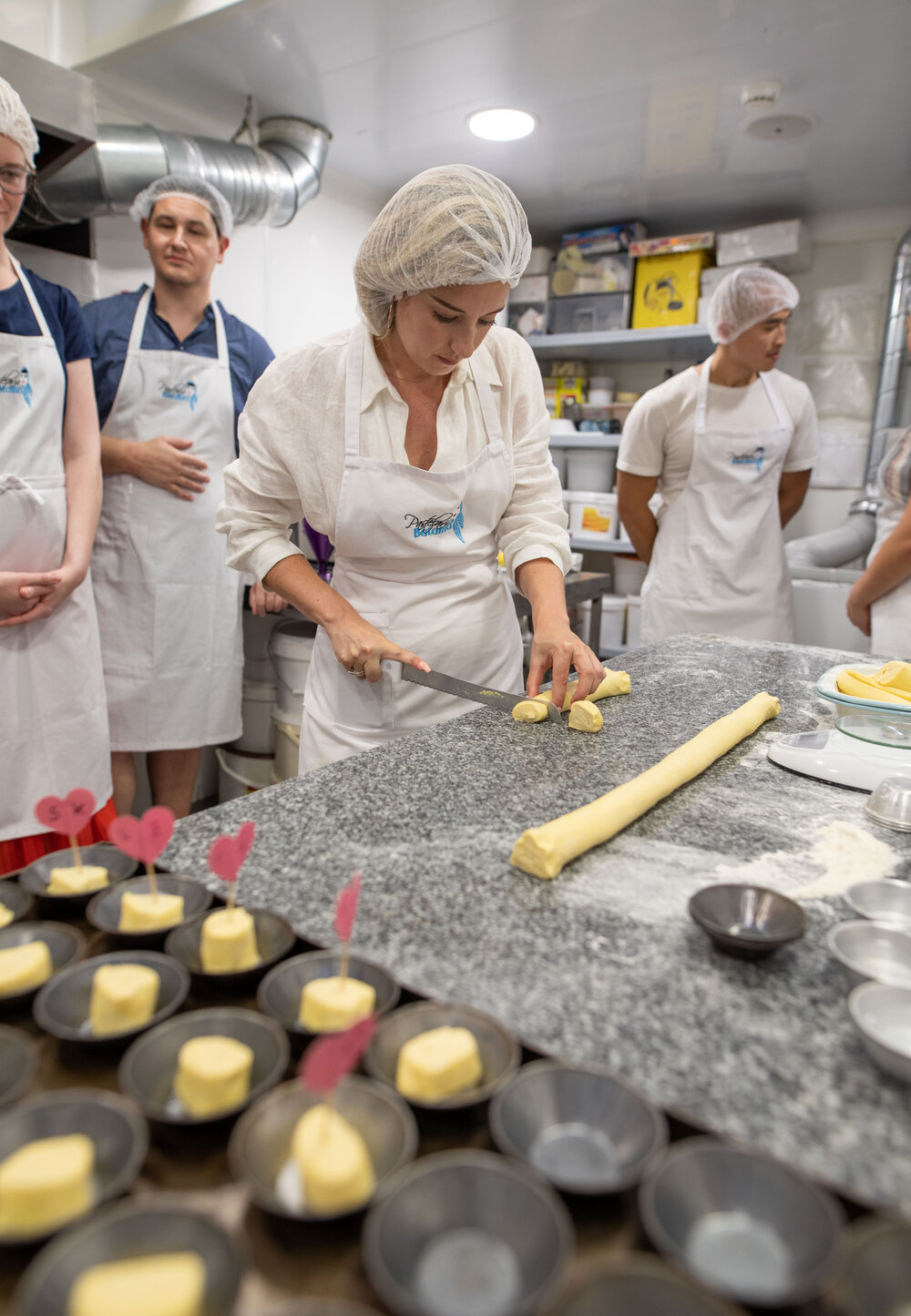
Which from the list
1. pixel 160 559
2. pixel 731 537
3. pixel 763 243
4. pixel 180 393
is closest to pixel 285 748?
pixel 160 559

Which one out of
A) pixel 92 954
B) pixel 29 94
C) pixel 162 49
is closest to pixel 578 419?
pixel 162 49

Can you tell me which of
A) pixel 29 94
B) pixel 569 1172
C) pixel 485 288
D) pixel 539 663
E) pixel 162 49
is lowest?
pixel 569 1172

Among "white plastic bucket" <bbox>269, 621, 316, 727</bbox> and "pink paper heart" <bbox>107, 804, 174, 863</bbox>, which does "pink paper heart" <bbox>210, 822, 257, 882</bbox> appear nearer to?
"pink paper heart" <bbox>107, 804, 174, 863</bbox>

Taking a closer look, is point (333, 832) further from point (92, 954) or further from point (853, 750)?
point (853, 750)

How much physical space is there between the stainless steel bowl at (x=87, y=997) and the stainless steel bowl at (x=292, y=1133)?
4.4 inches

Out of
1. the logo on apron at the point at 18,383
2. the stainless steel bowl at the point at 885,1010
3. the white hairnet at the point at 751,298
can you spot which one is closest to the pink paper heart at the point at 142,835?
the stainless steel bowl at the point at 885,1010

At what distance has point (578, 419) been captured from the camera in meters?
4.20

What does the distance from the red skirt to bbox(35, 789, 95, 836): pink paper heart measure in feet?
3.60

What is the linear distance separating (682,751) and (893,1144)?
2.04ft

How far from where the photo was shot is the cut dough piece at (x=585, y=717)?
1278 millimetres

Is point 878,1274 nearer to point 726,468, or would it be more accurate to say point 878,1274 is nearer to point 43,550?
point 43,550

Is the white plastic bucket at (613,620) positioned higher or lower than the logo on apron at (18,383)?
lower

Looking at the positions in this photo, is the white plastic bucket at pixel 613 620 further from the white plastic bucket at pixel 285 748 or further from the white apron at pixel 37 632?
the white apron at pixel 37 632

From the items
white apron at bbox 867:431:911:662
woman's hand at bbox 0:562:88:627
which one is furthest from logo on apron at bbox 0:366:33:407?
white apron at bbox 867:431:911:662
